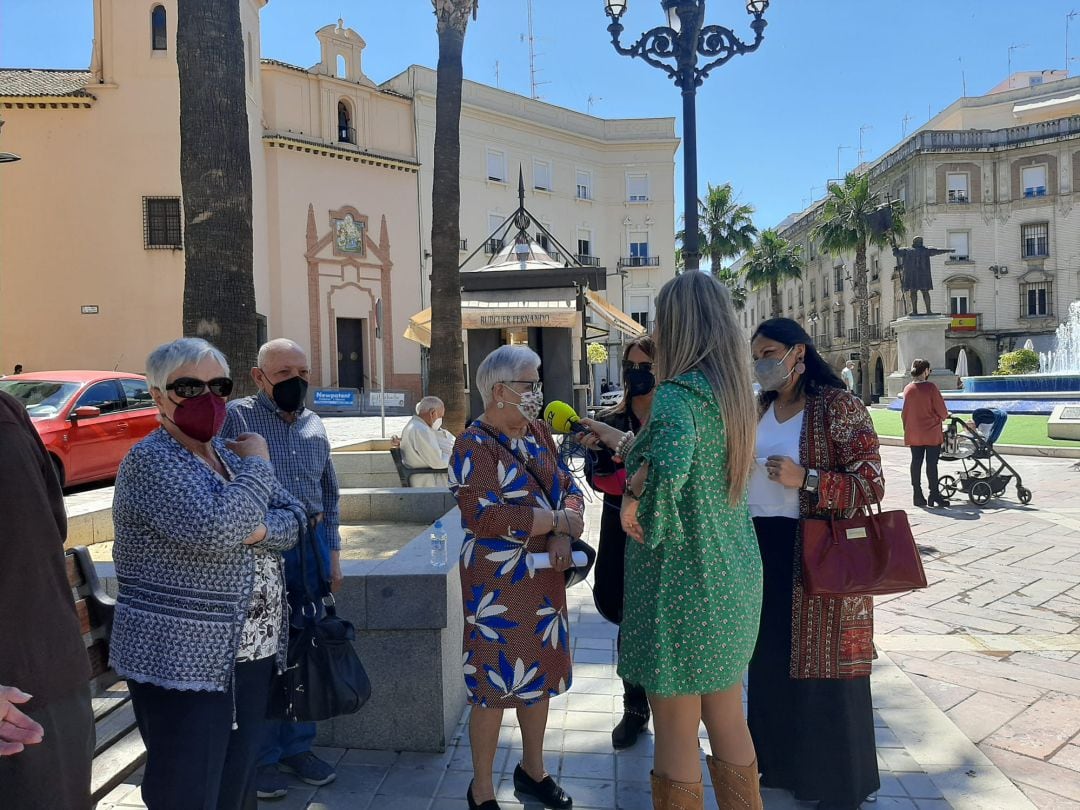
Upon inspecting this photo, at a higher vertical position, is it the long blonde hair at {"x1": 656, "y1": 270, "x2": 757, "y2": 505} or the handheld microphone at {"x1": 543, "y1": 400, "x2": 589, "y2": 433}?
the long blonde hair at {"x1": 656, "y1": 270, "x2": 757, "y2": 505}

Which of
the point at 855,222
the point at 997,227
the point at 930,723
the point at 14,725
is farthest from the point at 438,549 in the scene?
the point at 997,227

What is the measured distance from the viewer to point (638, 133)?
40.3 m

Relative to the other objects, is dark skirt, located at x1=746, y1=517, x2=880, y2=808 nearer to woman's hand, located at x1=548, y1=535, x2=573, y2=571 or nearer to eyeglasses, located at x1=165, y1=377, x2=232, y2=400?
woman's hand, located at x1=548, y1=535, x2=573, y2=571

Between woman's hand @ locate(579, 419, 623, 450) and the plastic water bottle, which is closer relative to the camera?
woman's hand @ locate(579, 419, 623, 450)

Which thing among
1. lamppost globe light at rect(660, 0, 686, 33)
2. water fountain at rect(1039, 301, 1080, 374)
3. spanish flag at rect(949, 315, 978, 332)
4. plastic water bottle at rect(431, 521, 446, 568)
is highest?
lamppost globe light at rect(660, 0, 686, 33)

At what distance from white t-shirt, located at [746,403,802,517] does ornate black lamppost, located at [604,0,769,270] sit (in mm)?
4708

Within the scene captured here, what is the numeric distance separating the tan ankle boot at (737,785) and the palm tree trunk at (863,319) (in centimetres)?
4597

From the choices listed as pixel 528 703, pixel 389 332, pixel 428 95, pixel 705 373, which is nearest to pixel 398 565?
pixel 528 703

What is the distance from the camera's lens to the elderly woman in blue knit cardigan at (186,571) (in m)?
2.09

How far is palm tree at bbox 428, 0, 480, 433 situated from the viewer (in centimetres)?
979

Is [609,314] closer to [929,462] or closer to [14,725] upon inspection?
[929,462]

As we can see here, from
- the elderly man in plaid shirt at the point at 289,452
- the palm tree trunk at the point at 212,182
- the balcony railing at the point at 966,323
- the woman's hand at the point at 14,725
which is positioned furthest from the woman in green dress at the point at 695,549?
the balcony railing at the point at 966,323

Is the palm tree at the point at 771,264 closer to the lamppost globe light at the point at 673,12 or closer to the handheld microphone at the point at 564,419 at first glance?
the lamppost globe light at the point at 673,12

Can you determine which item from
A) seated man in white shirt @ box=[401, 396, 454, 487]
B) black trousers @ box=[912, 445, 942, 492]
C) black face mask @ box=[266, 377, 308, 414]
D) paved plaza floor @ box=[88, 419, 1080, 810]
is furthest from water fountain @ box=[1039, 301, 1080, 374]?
black face mask @ box=[266, 377, 308, 414]
